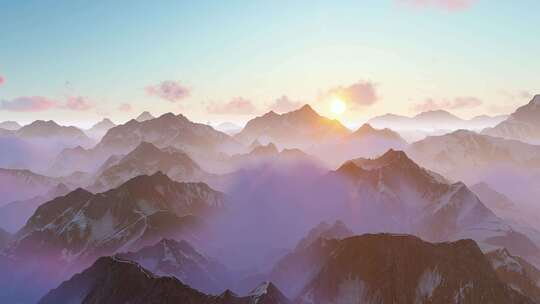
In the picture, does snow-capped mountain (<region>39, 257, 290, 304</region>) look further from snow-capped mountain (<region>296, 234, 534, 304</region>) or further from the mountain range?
snow-capped mountain (<region>296, 234, 534, 304</region>)

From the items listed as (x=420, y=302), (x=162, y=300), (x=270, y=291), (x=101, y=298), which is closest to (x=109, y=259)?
(x=101, y=298)

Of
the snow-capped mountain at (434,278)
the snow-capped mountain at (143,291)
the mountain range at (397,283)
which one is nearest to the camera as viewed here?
the snow-capped mountain at (143,291)

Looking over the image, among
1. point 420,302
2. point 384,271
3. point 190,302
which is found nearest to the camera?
point 190,302

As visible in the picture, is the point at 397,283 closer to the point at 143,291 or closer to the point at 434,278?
the point at 434,278

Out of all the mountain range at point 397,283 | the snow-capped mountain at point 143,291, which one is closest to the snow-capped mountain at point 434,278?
the mountain range at point 397,283

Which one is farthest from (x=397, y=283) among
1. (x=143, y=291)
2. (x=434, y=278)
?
(x=143, y=291)

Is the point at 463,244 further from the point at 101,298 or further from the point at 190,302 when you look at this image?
the point at 101,298

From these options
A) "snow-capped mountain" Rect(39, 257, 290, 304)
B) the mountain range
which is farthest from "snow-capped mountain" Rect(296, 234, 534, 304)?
"snow-capped mountain" Rect(39, 257, 290, 304)

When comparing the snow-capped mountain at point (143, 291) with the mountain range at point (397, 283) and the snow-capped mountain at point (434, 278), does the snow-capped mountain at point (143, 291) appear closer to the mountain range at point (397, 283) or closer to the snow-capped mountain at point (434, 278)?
the mountain range at point (397, 283)
